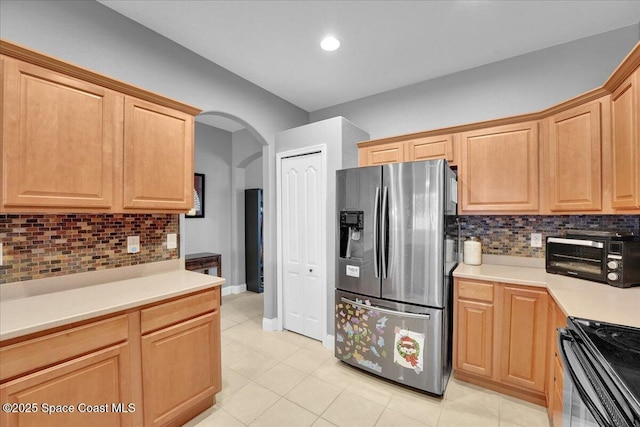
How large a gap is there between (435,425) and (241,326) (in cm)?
236

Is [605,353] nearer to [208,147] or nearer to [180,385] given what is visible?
[180,385]

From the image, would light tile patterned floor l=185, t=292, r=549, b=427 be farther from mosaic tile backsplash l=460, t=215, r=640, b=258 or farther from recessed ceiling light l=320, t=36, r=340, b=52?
recessed ceiling light l=320, t=36, r=340, b=52

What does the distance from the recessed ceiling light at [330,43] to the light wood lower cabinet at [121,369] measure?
7.21 feet

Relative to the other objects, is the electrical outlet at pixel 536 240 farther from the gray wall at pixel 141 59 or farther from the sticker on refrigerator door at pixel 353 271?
the gray wall at pixel 141 59

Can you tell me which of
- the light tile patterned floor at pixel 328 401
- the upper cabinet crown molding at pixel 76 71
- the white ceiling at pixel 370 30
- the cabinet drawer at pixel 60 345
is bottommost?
the light tile patterned floor at pixel 328 401

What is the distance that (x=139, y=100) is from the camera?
187 centimetres

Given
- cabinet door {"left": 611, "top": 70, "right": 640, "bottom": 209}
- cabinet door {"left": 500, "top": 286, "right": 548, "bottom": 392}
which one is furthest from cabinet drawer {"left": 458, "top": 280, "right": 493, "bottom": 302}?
cabinet door {"left": 611, "top": 70, "right": 640, "bottom": 209}

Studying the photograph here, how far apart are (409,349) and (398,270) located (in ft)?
2.00

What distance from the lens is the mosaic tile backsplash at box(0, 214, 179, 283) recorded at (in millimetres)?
1598

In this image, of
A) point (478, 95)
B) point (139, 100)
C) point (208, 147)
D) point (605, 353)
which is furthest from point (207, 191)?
point (605, 353)

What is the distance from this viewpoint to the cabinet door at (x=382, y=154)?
9.39ft

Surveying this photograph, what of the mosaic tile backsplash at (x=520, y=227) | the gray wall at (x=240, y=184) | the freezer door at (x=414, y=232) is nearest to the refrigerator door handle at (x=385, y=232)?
the freezer door at (x=414, y=232)

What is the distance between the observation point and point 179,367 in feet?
5.69

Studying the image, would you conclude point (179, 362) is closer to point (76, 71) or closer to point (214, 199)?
point (76, 71)
